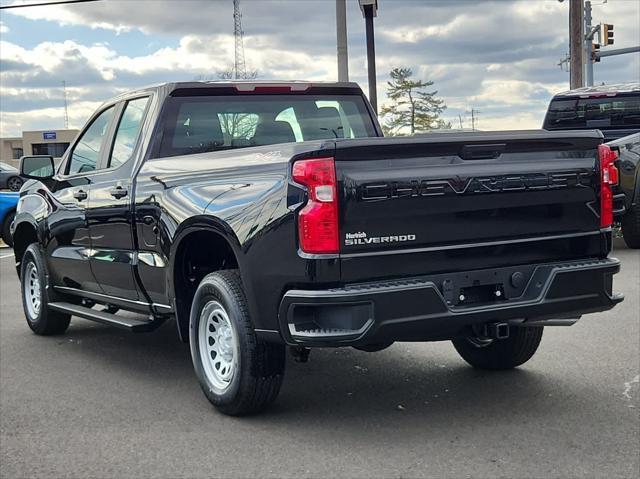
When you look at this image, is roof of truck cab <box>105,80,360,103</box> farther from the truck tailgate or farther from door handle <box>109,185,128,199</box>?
the truck tailgate

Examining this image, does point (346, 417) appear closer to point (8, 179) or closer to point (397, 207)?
point (397, 207)

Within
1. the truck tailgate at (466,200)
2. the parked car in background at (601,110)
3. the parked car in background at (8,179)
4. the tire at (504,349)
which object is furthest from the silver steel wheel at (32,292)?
the parked car in background at (8,179)

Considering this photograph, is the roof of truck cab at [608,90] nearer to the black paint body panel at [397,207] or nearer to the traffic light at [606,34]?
the black paint body panel at [397,207]

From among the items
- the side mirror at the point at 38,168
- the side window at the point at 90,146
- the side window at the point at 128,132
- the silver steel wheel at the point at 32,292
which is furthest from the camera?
the silver steel wheel at the point at 32,292

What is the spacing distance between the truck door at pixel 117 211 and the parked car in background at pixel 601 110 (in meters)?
9.24

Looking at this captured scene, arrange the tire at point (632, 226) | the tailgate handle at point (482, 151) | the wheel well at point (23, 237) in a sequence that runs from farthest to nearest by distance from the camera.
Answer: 1. the tire at point (632, 226)
2. the wheel well at point (23, 237)
3. the tailgate handle at point (482, 151)

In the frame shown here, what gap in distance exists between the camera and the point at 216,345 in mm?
5328

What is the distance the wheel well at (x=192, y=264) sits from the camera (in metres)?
5.52

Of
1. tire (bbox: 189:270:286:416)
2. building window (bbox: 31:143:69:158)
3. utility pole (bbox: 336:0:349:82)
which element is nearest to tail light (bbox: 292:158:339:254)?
tire (bbox: 189:270:286:416)

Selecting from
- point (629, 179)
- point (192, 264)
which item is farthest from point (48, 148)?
point (192, 264)

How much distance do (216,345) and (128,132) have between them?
2.03 meters

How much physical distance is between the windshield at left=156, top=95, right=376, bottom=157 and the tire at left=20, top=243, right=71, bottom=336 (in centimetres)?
222

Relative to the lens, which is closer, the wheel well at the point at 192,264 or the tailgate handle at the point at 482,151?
the tailgate handle at the point at 482,151

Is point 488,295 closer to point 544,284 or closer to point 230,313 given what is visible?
point 544,284
